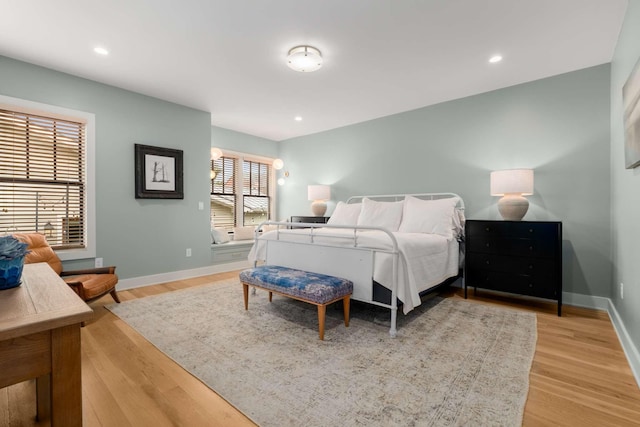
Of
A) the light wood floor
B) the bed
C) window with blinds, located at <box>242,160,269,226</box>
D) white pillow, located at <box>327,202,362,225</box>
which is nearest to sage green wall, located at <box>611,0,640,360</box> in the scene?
the light wood floor

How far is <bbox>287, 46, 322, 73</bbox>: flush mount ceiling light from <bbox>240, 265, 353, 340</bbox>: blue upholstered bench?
198cm

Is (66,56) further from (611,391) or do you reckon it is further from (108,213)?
(611,391)

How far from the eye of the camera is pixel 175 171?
13.4 ft

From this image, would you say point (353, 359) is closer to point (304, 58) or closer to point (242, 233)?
point (304, 58)

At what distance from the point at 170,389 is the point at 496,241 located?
10.4 feet

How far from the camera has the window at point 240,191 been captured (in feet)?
17.3

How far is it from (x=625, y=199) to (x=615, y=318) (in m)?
1.10

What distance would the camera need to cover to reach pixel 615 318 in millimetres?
2516

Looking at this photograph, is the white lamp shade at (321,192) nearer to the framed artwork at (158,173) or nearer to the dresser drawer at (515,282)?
the framed artwork at (158,173)

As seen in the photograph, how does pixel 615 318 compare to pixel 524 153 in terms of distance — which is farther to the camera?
pixel 524 153

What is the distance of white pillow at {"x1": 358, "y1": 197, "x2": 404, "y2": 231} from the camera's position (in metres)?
3.75

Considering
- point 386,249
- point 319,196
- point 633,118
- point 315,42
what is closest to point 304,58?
point 315,42

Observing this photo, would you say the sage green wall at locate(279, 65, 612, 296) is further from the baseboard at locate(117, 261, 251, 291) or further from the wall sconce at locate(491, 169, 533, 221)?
the baseboard at locate(117, 261, 251, 291)

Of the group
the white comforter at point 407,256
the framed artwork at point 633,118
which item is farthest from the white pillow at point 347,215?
the framed artwork at point 633,118
